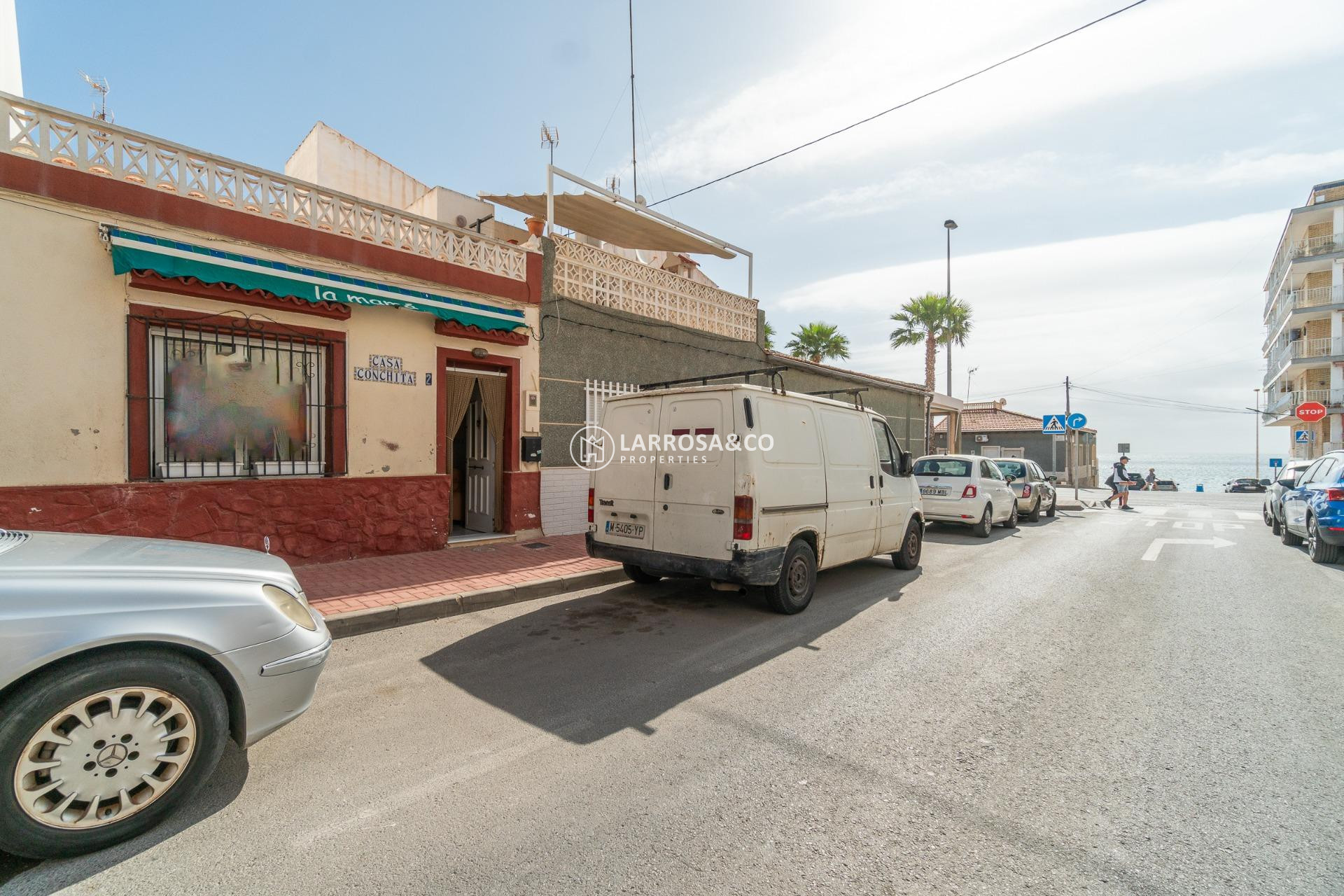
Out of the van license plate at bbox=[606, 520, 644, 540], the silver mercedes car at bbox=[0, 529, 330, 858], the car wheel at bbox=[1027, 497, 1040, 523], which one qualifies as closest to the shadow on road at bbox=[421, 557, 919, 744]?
the van license plate at bbox=[606, 520, 644, 540]

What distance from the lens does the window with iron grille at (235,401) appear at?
636 centimetres

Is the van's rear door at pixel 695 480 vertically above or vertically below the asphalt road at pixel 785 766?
above

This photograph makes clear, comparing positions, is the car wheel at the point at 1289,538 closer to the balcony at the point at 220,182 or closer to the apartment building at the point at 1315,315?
the balcony at the point at 220,182

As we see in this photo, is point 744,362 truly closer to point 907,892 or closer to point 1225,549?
point 1225,549

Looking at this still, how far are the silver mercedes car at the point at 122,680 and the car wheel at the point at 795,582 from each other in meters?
3.94

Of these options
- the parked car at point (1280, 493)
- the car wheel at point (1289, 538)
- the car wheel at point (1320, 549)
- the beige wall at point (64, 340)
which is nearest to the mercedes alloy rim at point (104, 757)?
the beige wall at point (64, 340)

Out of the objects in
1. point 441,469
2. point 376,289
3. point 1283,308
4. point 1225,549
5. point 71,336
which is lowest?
point 1225,549

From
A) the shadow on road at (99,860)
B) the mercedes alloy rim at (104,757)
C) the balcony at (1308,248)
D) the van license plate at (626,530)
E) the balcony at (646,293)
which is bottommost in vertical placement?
the shadow on road at (99,860)

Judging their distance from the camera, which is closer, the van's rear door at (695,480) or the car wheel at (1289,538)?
the van's rear door at (695,480)

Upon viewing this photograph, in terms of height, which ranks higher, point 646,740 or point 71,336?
point 71,336

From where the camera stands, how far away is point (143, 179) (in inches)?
246

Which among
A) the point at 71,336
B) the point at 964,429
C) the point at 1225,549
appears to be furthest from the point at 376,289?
the point at 964,429

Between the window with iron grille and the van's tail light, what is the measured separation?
5.14m

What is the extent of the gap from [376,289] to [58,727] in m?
6.22
